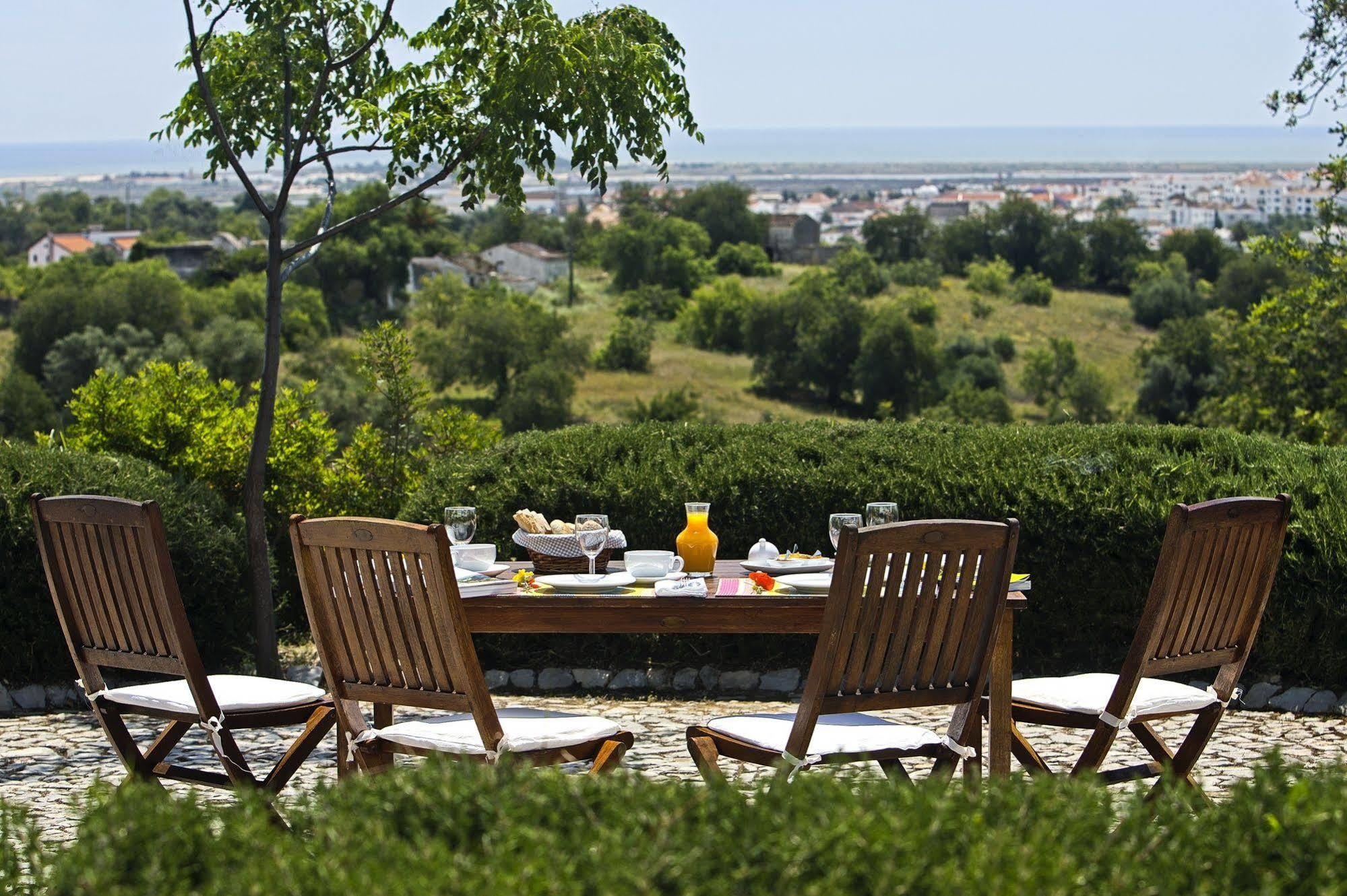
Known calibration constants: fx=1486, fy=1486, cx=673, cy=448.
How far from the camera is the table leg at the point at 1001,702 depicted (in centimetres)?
373

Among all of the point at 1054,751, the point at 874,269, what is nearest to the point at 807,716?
the point at 1054,751

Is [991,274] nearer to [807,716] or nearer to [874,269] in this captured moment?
[874,269]

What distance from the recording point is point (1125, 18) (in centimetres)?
5306

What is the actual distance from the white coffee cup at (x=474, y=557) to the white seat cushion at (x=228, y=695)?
532 millimetres

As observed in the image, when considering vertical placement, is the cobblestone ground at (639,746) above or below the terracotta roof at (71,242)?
above

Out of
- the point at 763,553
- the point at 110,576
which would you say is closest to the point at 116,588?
the point at 110,576

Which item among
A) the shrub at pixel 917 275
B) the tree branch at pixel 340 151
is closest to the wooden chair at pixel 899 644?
the tree branch at pixel 340 151

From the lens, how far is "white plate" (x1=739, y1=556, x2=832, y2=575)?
4055mm

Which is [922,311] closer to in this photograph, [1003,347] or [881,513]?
[1003,347]

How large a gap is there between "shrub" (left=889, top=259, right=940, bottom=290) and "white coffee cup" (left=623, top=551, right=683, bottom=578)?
230ft

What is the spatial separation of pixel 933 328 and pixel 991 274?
13.2 metres

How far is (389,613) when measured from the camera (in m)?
3.26

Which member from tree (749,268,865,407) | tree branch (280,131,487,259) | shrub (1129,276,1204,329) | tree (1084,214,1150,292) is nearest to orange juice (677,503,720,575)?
tree branch (280,131,487,259)

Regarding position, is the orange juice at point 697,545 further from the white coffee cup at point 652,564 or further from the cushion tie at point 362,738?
the cushion tie at point 362,738
